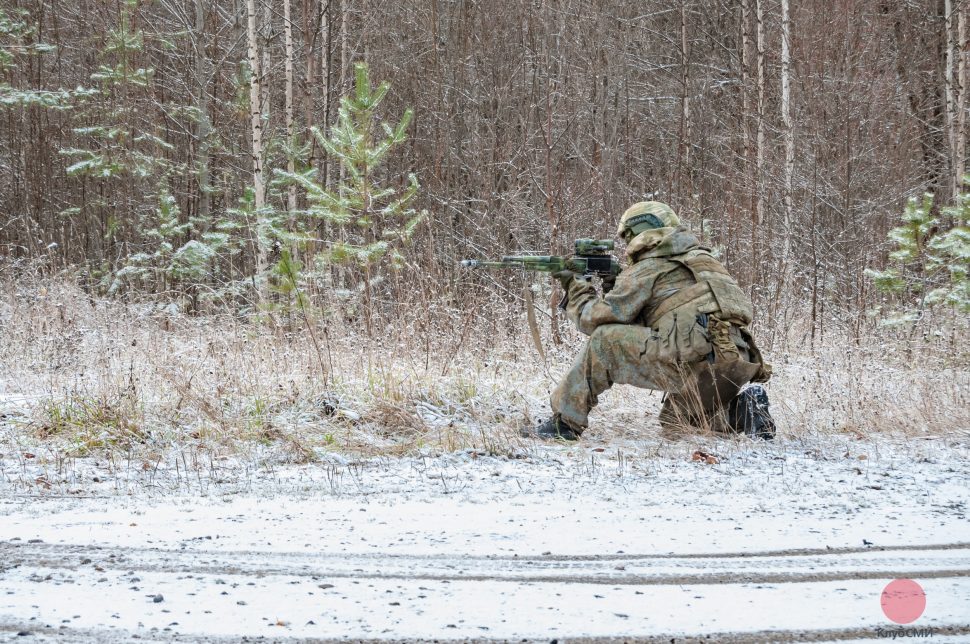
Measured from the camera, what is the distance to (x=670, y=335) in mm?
5246

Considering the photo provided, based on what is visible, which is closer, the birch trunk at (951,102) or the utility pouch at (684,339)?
the utility pouch at (684,339)

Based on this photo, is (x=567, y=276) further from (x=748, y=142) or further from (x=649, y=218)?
(x=748, y=142)

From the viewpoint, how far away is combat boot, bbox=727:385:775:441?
17.7 ft

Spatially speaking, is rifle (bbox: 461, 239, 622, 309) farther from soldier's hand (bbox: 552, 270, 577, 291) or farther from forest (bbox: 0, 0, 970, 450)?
forest (bbox: 0, 0, 970, 450)

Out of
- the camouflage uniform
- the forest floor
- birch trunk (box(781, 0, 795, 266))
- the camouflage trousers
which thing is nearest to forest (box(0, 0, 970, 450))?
birch trunk (box(781, 0, 795, 266))

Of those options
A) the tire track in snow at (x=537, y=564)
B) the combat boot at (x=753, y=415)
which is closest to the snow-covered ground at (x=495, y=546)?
the tire track in snow at (x=537, y=564)

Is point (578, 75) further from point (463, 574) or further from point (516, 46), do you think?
point (463, 574)

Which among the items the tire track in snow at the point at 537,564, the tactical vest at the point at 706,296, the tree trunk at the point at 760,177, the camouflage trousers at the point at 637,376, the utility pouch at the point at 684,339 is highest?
the tree trunk at the point at 760,177

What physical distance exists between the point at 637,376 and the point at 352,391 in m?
2.10

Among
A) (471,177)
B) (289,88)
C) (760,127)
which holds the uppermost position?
(289,88)

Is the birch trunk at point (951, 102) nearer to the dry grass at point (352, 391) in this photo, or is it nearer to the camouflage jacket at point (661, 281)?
the dry grass at point (352, 391)

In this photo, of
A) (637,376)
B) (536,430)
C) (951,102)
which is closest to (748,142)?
(951,102)

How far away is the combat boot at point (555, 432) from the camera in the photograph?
5430 millimetres

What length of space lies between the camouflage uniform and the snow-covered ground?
0.41 meters
